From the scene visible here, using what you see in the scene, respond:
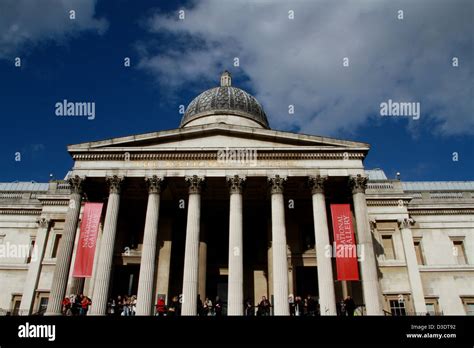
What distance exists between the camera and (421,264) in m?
29.5

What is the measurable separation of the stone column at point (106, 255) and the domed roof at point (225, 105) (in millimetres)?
11174

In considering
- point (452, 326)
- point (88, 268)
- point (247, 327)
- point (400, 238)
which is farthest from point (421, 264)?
point (88, 268)

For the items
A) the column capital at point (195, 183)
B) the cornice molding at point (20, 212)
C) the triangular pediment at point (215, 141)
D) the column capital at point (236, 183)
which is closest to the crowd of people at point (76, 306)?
the column capital at point (195, 183)

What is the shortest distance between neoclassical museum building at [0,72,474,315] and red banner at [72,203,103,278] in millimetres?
428

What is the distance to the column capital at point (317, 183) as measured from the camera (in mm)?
22641

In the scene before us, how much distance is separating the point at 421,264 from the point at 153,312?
2037 centimetres

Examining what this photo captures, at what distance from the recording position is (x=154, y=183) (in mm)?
22766

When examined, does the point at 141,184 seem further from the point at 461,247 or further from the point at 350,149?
the point at 461,247

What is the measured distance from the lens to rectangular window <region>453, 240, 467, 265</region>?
97.7ft

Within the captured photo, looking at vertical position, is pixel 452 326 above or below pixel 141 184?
below

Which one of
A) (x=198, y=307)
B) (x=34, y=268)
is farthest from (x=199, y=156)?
(x=34, y=268)

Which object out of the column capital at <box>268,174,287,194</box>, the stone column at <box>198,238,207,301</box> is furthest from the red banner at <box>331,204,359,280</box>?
the stone column at <box>198,238,207,301</box>

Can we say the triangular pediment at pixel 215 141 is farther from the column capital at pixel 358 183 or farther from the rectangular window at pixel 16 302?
the rectangular window at pixel 16 302

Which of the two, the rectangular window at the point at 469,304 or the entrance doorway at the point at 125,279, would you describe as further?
the rectangular window at the point at 469,304
